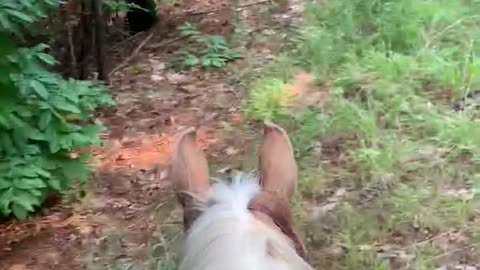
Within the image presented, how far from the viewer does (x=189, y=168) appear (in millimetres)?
2506

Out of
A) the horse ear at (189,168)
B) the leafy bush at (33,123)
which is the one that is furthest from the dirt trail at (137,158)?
the horse ear at (189,168)

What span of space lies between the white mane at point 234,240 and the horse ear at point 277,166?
0.19m

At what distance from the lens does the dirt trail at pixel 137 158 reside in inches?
167

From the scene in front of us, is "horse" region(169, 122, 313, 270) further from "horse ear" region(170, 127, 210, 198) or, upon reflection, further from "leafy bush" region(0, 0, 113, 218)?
"leafy bush" region(0, 0, 113, 218)

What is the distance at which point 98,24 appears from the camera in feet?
18.4

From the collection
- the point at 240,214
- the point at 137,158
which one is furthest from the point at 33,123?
the point at 240,214

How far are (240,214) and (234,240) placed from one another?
0.39 feet

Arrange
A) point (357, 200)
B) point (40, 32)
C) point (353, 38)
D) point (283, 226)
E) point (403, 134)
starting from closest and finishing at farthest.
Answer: point (283, 226)
point (357, 200)
point (403, 134)
point (40, 32)
point (353, 38)

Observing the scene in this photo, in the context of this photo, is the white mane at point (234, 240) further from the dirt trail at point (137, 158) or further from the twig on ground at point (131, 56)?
the twig on ground at point (131, 56)

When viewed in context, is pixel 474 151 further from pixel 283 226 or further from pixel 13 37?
pixel 283 226

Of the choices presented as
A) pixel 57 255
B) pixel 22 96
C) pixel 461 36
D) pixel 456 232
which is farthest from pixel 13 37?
pixel 461 36

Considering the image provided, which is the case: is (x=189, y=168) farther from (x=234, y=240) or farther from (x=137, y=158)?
(x=137, y=158)

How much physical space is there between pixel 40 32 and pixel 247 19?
5.52 ft

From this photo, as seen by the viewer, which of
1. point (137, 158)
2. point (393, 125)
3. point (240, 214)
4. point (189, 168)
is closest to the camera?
point (240, 214)
